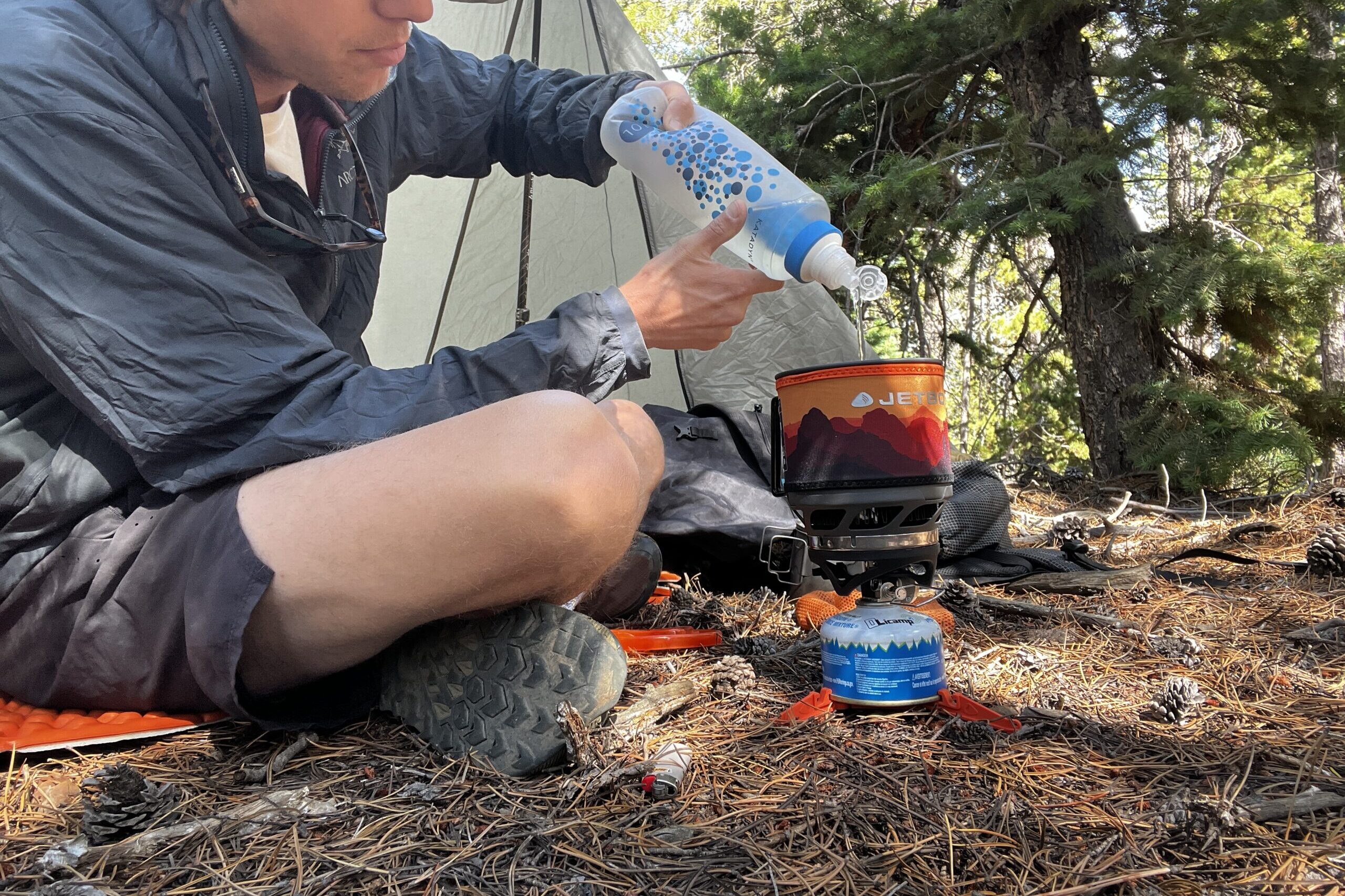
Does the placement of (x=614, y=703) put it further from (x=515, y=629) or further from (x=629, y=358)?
(x=629, y=358)

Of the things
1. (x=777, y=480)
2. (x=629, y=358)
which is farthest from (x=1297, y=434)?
(x=629, y=358)

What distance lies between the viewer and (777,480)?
142cm

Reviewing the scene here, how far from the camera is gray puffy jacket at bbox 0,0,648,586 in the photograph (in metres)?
0.98

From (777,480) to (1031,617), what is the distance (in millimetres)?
601

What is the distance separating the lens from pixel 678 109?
61.7 inches

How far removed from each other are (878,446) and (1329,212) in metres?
3.66

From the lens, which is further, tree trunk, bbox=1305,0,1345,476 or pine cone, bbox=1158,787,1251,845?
tree trunk, bbox=1305,0,1345,476

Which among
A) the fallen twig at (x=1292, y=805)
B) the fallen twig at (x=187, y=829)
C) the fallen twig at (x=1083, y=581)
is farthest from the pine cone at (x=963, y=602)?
the fallen twig at (x=187, y=829)

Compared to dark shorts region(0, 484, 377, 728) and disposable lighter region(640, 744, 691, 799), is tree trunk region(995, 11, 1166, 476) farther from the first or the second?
dark shorts region(0, 484, 377, 728)

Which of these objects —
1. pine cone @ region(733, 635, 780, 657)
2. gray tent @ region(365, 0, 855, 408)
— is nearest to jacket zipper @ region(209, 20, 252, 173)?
pine cone @ region(733, 635, 780, 657)

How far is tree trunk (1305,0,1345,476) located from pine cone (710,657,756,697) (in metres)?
2.18

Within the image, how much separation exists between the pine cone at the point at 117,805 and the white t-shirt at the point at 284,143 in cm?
82

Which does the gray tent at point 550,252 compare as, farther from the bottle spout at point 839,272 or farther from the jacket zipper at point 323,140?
the bottle spout at point 839,272

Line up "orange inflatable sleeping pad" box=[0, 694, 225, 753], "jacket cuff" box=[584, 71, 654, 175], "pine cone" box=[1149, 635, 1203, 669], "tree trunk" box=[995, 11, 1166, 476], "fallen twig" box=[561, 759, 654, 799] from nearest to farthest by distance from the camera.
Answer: "fallen twig" box=[561, 759, 654, 799]
"orange inflatable sleeping pad" box=[0, 694, 225, 753]
"pine cone" box=[1149, 635, 1203, 669]
"jacket cuff" box=[584, 71, 654, 175]
"tree trunk" box=[995, 11, 1166, 476]
